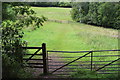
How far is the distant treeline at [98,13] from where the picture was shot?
7.17 meters

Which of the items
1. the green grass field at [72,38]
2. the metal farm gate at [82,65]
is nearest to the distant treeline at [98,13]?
the green grass field at [72,38]

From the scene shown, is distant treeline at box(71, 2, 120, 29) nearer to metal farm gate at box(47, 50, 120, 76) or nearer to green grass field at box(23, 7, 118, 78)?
green grass field at box(23, 7, 118, 78)

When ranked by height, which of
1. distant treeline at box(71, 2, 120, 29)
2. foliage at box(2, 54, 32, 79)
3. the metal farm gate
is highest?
distant treeline at box(71, 2, 120, 29)

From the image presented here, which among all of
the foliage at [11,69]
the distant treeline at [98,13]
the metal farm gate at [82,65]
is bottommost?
the metal farm gate at [82,65]

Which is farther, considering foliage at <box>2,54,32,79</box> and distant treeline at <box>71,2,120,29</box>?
distant treeline at <box>71,2,120,29</box>

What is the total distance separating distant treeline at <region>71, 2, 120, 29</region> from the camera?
7168 millimetres

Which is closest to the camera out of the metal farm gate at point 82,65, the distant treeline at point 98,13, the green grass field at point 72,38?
the metal farm gate at point 82,65

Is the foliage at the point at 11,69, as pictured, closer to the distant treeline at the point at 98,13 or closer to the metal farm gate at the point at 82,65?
the metal farm gate at the point at 82,65

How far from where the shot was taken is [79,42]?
9.69m

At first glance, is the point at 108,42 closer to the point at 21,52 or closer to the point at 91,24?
the point at 91,24

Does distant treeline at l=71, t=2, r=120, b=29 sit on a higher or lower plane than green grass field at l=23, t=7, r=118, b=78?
higher

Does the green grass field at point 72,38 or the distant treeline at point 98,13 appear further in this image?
the green grass field at point 72,38

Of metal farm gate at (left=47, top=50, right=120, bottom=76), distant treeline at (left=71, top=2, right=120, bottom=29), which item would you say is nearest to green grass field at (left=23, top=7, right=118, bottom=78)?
distant treeline at (left=71, top=2, right=120, bottom=29)

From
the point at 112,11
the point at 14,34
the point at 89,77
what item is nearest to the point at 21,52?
the point at 14,34
